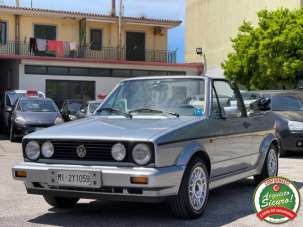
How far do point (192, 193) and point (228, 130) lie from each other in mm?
1307

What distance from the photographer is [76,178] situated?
20.7 feet

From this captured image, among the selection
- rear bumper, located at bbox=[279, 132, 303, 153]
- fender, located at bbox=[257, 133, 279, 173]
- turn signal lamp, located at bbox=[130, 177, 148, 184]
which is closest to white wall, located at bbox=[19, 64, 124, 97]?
rear bumper, located at bbox=[279, 132, 303, 153]

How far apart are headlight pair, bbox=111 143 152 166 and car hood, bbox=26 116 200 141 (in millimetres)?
84

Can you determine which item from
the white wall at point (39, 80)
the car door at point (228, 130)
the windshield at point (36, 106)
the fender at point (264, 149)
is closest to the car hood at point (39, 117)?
the windshield at point (36, 106)

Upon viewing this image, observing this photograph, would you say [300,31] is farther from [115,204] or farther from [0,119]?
[115,204]

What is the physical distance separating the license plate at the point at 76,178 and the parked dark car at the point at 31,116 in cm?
1214

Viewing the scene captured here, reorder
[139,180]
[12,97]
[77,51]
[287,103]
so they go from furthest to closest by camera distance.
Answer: [77,51]
[12,97]
[287,103]
[139,180]

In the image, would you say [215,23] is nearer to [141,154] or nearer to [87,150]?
[87,150]

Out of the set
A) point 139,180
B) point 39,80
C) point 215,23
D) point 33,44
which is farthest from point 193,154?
point 215,23

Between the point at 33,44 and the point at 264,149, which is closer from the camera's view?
the point at 264,149

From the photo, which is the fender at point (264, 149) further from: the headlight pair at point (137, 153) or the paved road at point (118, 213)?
the headlight pair at point (137, 153)

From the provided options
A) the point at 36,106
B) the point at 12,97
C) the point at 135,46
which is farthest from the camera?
the point at 135,46

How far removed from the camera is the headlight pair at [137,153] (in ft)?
20.3

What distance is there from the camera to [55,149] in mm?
6602
